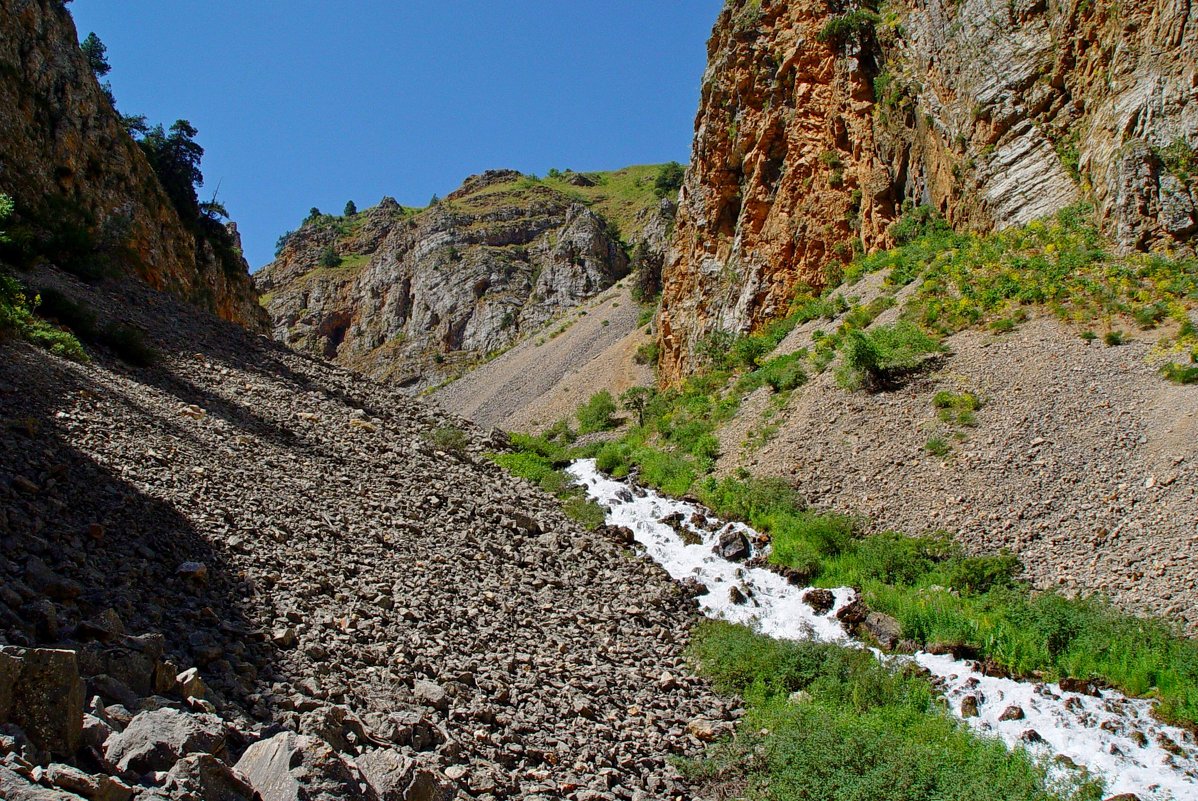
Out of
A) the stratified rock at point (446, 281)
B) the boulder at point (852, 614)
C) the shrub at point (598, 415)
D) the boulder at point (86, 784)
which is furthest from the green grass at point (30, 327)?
the stratified rock at point (446, 281)

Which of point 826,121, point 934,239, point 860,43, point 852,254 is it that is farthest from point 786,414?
point 860,43

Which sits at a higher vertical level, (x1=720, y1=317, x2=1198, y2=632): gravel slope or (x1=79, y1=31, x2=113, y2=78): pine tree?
(x1=79, y1=31, x2=113, y2=78): pine tree

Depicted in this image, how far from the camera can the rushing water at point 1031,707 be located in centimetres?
852

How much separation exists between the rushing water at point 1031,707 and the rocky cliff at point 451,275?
45.8 m

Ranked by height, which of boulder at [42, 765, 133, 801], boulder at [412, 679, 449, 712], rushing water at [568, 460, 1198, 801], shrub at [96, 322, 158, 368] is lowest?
rushing water at [568, 460, 1198, 801]

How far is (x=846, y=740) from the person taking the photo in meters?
8.09

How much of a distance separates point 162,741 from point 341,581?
17.4 ft

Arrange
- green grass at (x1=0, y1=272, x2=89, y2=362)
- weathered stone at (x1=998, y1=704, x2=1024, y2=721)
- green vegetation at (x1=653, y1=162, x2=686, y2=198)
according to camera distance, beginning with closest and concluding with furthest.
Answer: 1. weathered stone at (x1=998, y1=704, x2=1024, y2=721)
2. green grass at (x1=0, y1=272, x2=89, y2=362)
3. green vegetation at (x1=653, y1=162, x2=686, y2=198)

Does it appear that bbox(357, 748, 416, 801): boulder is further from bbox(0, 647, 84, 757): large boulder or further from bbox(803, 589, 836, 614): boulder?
bbox(803, 589, 836, 614): boulder

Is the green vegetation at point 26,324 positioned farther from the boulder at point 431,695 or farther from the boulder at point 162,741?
the boulder at point 162,741

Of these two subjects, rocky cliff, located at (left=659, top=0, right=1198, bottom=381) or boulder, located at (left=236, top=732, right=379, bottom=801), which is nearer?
boulder, located at (left=236, top=732, right=379, bottom=801)

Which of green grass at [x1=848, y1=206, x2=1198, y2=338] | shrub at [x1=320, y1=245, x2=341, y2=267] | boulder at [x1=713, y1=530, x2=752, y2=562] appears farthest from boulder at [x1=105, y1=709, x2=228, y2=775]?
shrub at [x1=320, y1=245, x2=341, y2=267]

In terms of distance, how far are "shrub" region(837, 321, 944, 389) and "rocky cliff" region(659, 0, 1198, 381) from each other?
192 inches

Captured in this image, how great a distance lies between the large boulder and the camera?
393 cm
